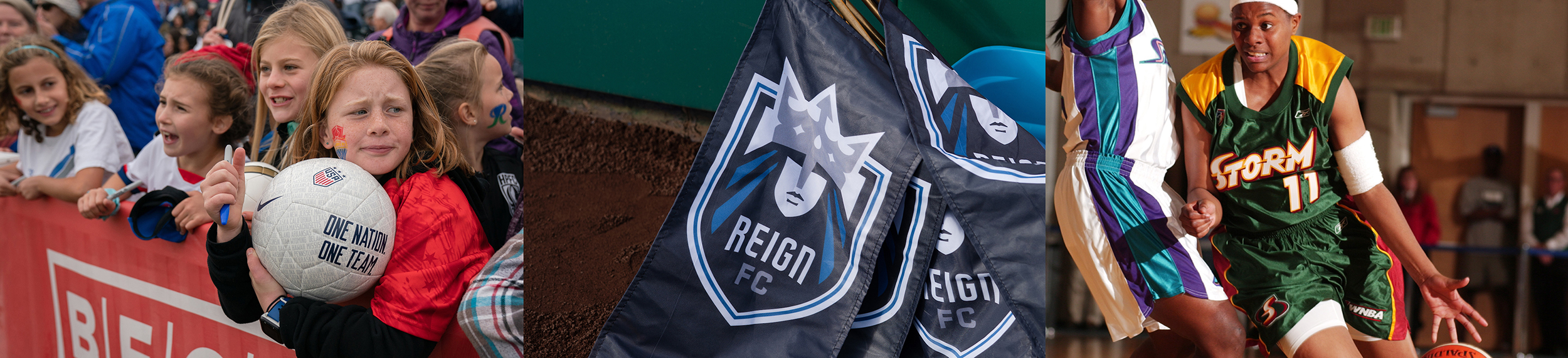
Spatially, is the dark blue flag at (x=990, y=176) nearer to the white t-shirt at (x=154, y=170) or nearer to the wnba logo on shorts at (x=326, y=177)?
the wnba logo on shorts at (x=326, y=177)

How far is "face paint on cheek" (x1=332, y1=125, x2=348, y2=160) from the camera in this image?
2.32 meters

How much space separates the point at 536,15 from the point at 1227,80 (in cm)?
168

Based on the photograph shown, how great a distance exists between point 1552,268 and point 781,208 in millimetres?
3977

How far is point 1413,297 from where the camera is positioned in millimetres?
2002

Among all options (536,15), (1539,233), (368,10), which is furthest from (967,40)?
(368,10)

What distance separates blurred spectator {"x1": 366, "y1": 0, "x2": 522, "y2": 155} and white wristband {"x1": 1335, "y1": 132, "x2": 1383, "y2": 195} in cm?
244

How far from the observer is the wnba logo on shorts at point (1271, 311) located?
1982mm

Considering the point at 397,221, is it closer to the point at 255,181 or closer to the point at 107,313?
the point at 255,181

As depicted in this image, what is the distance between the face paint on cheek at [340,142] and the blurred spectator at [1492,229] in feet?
10.2

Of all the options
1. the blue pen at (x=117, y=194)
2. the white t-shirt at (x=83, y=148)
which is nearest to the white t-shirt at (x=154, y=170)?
the blue pen at (x=117, y=194)

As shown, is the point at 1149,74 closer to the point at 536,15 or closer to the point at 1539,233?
the point at 536,15

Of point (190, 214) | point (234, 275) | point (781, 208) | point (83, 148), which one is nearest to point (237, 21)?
point (83, 148)

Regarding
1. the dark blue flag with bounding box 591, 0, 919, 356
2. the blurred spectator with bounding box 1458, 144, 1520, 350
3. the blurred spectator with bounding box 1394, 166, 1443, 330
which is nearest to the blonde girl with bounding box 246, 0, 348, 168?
the dark blue flag with bounding box 591, 0, 919, 356

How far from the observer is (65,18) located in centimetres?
529
